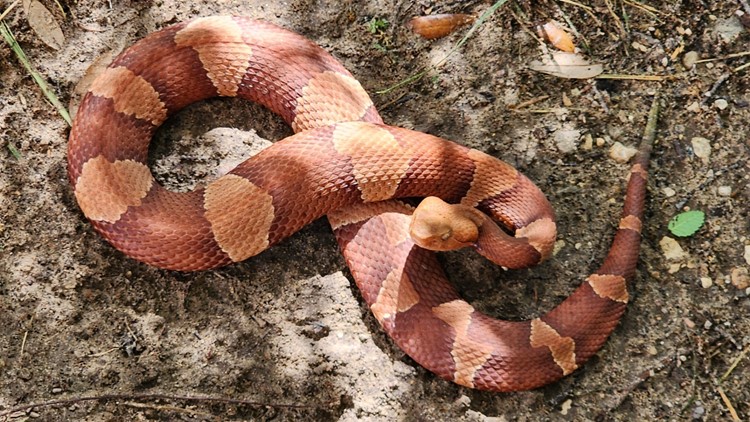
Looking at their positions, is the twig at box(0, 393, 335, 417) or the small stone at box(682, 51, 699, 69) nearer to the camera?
the twig at box(0, 393, 335, 417)

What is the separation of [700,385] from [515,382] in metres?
0.97

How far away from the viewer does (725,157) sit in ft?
11.4

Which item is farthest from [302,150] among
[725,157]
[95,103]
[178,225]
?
[725,157]

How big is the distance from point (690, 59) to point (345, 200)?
85.7 inches

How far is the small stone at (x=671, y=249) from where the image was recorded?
11.2 ft

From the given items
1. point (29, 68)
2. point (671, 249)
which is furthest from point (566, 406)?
point (29, 68)

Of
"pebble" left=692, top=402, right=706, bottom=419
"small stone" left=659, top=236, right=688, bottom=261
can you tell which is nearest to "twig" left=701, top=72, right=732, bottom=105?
"small stone" left=659, top=236, right=688, bottom=261

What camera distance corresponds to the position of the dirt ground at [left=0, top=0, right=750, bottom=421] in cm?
318

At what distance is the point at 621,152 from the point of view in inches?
141

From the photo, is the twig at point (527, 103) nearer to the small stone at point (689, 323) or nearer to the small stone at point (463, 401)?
the small stone at point (689, 323)

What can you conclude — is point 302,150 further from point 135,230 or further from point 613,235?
point 613,235

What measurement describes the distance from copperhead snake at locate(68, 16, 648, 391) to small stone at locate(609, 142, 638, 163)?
101 millimetres

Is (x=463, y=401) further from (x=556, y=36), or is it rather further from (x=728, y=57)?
(x=728, y=57)

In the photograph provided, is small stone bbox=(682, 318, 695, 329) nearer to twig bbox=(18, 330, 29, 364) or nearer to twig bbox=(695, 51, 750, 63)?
twig bbox=(695, 51, 750, 63)
